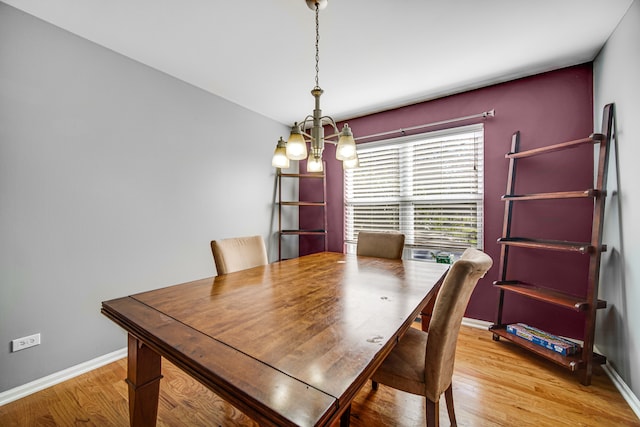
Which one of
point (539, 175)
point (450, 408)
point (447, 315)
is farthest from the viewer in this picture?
point (539, 175)

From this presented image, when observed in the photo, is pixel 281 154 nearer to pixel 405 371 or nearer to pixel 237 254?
pixel 237 254

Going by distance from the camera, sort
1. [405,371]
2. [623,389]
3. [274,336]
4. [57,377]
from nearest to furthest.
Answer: [274,336] → [405,371] → [623,389] → [57,377]

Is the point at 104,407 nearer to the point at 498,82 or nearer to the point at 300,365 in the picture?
the point at 300,365

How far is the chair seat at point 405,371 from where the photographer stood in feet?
3.70

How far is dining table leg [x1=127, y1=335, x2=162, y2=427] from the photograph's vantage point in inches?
42.4

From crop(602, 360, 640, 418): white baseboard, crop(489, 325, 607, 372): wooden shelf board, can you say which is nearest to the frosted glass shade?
crop(489, 325, 607, 372): wooden shelf board

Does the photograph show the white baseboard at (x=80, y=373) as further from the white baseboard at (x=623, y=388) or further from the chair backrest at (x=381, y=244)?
the chair backrest at (x=381, y=244)

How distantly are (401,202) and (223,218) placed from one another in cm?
200

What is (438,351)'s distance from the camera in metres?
1.05

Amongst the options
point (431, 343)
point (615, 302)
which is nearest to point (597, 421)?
point (615, 302)

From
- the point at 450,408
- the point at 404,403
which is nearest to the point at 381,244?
the point at 404,403

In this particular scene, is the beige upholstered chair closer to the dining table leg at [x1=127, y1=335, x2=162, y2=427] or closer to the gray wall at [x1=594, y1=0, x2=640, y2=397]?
the dining table leg at [x1=127, y1=335, x2=162, y2=427]

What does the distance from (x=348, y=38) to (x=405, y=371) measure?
81.3 inches

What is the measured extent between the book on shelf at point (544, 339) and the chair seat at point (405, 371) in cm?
137
